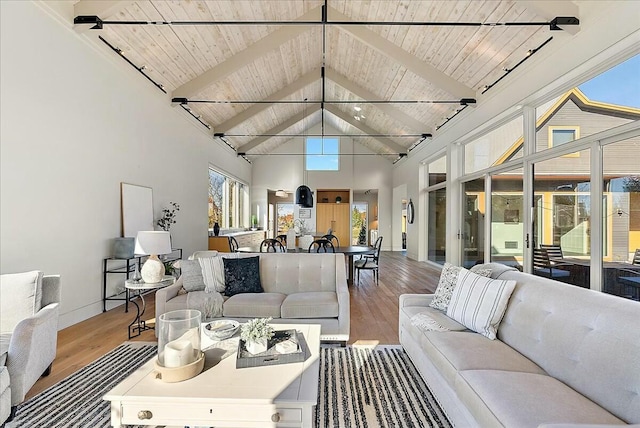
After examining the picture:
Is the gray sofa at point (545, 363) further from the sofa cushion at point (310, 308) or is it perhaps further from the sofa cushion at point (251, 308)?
the sofa cushion at point (251, 308)

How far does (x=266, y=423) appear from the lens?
4.98 feet

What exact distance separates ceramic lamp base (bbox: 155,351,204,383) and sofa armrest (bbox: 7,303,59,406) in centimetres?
100

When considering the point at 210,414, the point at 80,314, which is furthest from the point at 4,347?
the point at 80,314

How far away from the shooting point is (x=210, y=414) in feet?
4.98

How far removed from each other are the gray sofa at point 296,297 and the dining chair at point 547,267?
9.22ft

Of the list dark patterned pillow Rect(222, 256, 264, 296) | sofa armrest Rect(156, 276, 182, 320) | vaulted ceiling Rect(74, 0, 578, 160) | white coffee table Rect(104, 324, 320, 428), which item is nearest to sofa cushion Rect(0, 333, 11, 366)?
white coffee table Rect(104, 324, 320, 428)

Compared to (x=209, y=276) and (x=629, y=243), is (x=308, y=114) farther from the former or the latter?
(x=629, y=243)

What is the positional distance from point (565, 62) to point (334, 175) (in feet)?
30.7

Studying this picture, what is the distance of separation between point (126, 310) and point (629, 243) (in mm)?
5827

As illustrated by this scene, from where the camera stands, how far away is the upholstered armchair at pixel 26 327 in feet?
6.50

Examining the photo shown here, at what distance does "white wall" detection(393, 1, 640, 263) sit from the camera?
9.95 ft

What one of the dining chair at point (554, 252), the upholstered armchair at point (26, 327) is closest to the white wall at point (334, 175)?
the dining chair at point (554, 252)

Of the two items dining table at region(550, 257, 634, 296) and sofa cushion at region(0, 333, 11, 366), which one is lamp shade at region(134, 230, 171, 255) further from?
dining table at region(550, 257, 634, 296)

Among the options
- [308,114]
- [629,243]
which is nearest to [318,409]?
[629,243]
